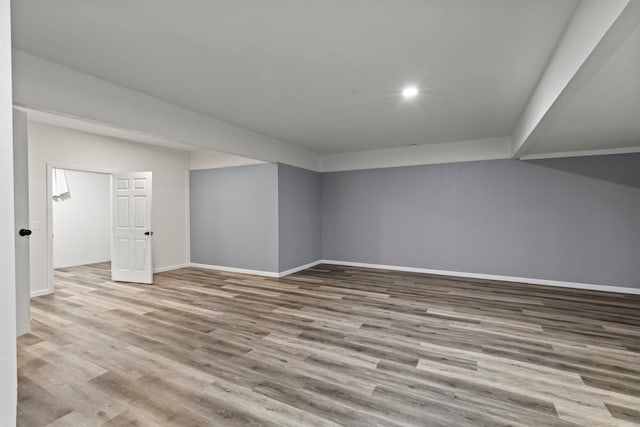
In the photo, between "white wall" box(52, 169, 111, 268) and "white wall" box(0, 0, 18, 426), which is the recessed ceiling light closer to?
"white wall" box(0, 0, 18, 426)

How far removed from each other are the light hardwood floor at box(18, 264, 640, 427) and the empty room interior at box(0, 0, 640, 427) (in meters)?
0.02

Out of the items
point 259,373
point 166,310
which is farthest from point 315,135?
point 259,373

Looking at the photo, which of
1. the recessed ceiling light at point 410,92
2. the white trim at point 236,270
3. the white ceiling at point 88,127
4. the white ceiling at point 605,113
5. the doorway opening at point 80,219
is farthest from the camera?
the doorway opening at point 80,219

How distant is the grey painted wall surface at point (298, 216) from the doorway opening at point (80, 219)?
415 centimetres

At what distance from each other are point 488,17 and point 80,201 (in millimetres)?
8668

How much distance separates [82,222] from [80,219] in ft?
0.28

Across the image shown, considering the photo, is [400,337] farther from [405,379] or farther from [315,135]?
[315,135]

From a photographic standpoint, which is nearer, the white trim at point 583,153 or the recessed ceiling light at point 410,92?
the recessed ceiling light at point 410,92

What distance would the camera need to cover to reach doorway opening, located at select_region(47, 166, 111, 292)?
21.9ft

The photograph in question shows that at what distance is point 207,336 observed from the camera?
120 inches

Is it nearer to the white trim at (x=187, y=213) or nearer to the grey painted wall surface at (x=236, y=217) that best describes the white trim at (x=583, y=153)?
the grey painted wall surface at (x=236, y=217)

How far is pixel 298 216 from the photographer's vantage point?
6168 mm

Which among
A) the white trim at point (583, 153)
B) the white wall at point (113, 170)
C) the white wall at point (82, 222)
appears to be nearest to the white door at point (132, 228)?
the white wall at point (113, 170)

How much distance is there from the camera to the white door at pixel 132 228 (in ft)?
17.5
